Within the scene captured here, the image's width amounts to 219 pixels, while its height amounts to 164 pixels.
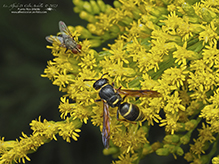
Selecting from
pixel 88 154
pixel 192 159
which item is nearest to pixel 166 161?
pixel 192 159

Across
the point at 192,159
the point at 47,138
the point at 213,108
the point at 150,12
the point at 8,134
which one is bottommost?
the point at 192,159

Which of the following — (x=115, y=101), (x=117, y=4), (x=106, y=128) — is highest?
(x=117, y=4)

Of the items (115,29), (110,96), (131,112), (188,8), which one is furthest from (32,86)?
(188,8)

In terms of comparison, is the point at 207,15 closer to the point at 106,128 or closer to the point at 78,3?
the point at 106,128

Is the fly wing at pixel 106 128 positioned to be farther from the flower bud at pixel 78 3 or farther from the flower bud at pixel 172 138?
the flower bud at pixel 78 3

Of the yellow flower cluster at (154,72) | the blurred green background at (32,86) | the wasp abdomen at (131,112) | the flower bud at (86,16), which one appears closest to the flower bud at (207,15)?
the yellow flower cluster at (154,72)

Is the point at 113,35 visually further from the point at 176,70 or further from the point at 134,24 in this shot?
the point at 176,70
